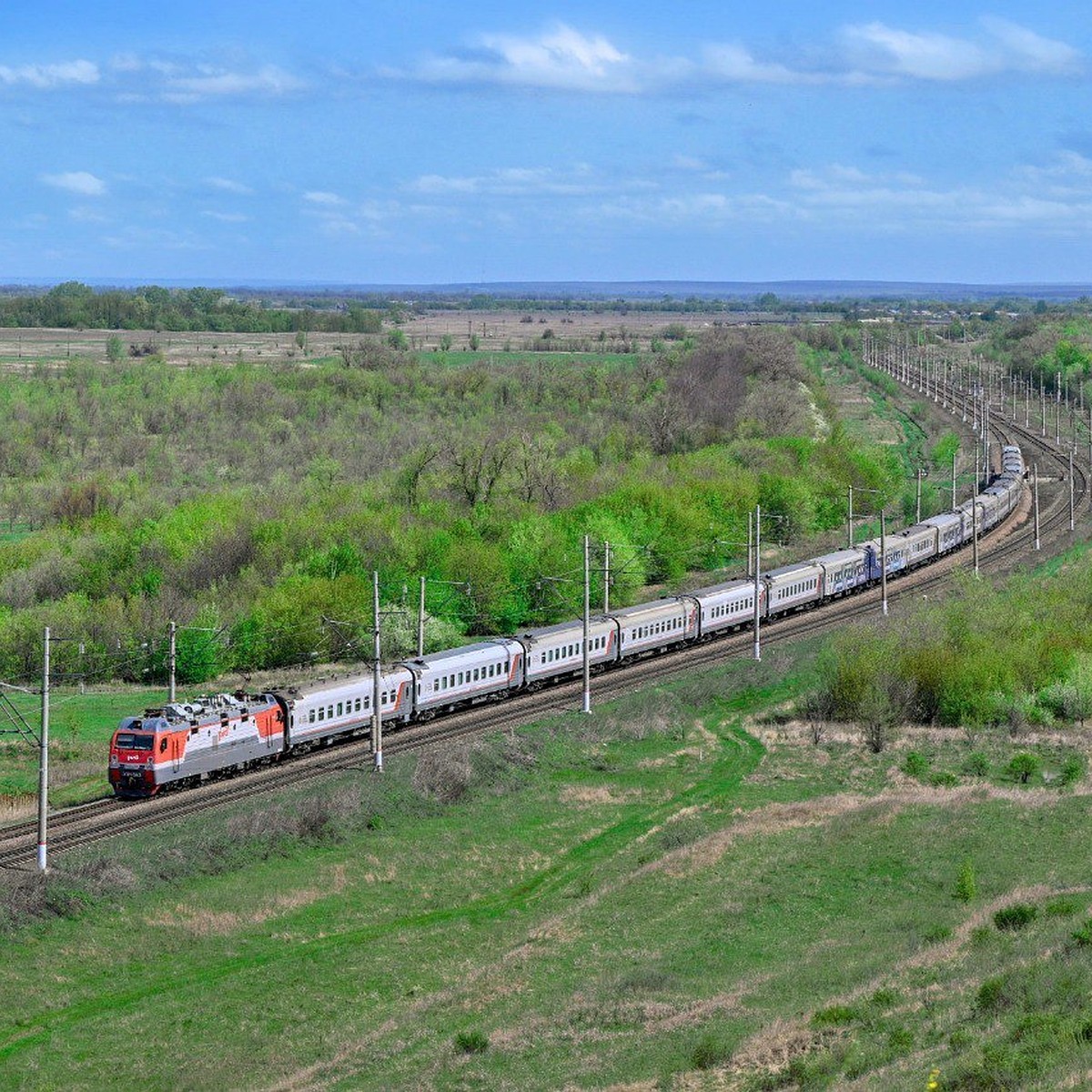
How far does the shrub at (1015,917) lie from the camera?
106ft

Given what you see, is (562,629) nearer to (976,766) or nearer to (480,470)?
(976,766)

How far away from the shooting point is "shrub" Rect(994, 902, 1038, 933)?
32.4 meters

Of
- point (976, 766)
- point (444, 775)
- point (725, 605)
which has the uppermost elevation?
point (725, 605)

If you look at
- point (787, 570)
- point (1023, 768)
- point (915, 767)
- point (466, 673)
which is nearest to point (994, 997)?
point (915, 767)

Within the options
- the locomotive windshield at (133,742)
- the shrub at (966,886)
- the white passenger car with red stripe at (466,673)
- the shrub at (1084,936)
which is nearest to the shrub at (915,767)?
the shrub at (966,886)

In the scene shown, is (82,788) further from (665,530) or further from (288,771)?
(665,530)

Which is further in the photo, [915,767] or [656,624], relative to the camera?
[656,624]

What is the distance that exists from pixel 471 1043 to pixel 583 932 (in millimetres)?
7732

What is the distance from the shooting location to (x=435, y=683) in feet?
178

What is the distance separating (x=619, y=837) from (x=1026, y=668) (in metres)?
21.8

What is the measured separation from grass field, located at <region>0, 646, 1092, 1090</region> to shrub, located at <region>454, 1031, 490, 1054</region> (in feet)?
0.18

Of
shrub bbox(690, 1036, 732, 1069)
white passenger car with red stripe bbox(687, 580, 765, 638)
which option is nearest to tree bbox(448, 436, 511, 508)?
white passenger car with red stripe bbox(687, 580, 765, 638)

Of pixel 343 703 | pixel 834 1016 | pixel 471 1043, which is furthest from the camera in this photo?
pixel 343 703

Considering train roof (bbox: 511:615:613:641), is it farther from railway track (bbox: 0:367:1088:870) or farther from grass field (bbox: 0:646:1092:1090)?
grass field (bbox: 0:646:1092:1090)
